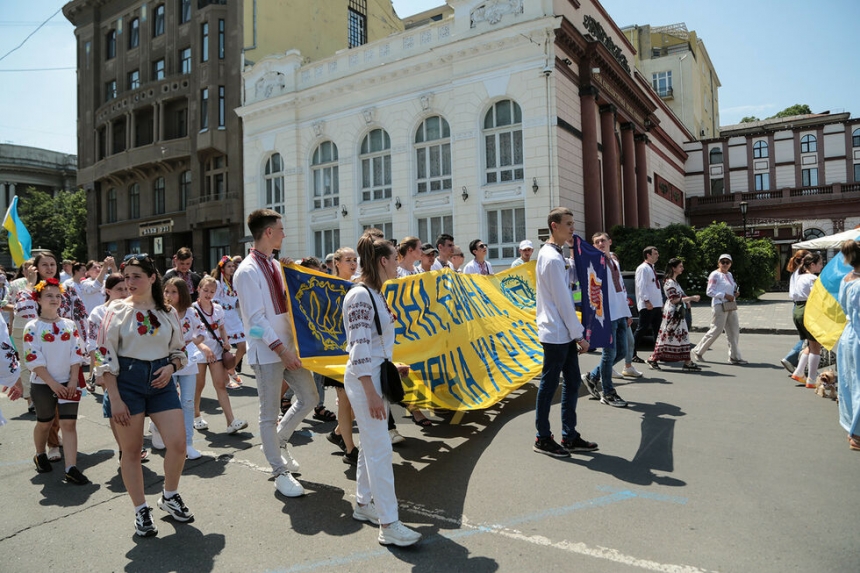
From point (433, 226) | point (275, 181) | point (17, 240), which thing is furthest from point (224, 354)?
point (275, 181)

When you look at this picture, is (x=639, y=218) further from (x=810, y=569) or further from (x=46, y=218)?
(x=46, y=218)

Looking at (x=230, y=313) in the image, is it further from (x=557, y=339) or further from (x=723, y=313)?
(x=723, y=313)

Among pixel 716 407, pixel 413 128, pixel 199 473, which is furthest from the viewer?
pixel 413 128

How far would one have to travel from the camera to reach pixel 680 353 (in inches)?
372

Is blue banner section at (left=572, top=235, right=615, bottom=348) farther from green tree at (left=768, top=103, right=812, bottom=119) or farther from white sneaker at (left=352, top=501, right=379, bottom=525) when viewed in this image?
green tree at (left=768, top=103, right=812, bottom=119)

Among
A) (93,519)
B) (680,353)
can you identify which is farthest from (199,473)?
(680,353)

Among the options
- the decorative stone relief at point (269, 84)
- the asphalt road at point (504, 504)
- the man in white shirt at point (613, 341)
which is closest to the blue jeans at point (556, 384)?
the asphalt road at point (504, 504)

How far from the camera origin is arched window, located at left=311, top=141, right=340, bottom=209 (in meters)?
27.6

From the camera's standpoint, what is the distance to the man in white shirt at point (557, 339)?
5066mm

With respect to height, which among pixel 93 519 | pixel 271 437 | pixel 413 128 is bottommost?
pixel 93 519

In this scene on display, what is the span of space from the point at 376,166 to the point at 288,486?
76.4 ft

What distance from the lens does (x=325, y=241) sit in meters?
28.1

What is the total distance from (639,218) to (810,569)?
3155cm

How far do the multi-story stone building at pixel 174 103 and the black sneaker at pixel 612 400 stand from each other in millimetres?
25672
